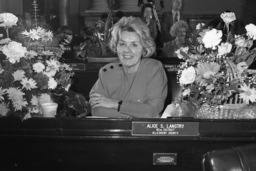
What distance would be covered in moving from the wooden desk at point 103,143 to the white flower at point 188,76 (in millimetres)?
280

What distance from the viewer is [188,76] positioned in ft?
8.22

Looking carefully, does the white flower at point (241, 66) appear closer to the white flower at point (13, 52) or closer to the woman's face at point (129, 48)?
the woman's face at point (129, 48)

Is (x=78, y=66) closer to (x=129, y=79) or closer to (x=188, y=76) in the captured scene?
(x=129, y=79)

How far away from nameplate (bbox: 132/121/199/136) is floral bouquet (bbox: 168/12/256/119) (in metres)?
0.18

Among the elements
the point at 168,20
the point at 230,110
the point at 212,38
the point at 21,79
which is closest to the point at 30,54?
the point at 21,79

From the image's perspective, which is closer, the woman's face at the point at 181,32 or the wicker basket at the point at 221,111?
the wicker basket at the point at 221,111

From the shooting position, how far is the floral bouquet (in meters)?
2.44

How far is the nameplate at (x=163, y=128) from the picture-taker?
2.32 metres

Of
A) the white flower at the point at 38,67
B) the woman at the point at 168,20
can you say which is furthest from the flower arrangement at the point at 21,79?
the woman at the point at 168,20

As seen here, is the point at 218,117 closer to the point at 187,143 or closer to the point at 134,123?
the point at 187,143

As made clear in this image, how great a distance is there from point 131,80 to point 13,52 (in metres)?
0.90

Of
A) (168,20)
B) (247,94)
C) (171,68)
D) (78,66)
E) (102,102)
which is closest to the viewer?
(247,94)

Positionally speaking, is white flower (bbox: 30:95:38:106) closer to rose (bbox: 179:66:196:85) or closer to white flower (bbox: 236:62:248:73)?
rose (bbox: 179:66:196:85)

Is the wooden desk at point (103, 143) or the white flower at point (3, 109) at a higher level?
the white flower at point (3, 109)
